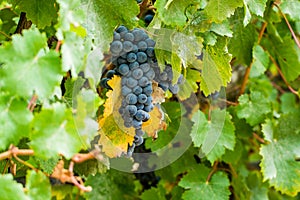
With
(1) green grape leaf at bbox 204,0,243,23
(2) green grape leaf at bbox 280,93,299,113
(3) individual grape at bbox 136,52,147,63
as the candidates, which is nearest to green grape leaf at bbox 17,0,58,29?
(3) individual grape at bbox 136,52,147,63

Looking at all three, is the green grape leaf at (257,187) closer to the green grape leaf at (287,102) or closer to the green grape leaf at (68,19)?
the green grape leaf at (287,102)

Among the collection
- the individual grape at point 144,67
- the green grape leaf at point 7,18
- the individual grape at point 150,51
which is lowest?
the green grape leaf at point 7,18

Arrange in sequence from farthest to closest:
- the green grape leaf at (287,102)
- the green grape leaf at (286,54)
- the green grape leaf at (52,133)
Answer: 1. the green grape leaf at (287,102)
2. the green grape leaf at (286,54)
3. the green grape leaf at (52,133)

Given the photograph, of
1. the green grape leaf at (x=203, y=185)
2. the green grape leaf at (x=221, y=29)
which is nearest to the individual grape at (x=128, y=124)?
the green grape leaf at (x=221, y=29)

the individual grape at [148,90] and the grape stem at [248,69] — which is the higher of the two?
the individual grape at [148,90]

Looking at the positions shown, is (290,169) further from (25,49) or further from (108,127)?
(25,49)

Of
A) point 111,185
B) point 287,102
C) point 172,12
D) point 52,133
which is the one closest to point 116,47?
point 172,12

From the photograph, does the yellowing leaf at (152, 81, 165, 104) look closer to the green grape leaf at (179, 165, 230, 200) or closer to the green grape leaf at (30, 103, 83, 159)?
the green grape leaf at (30, 103, 83, 159)

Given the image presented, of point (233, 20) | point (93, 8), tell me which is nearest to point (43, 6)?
point (93, 8)
